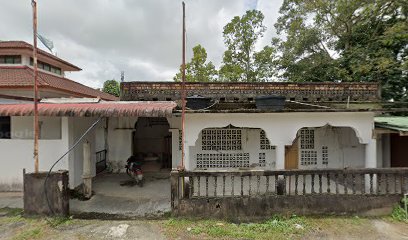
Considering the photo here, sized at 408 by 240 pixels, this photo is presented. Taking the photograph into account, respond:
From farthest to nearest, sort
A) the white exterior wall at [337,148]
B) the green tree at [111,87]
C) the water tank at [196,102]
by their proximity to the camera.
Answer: the green tree at [111,87] → the white exterior wall at [337,148] → the water tank at [196,102]

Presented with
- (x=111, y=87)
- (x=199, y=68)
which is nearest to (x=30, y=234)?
(x=199, y=68)

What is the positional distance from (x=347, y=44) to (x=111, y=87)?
2667 centimetres

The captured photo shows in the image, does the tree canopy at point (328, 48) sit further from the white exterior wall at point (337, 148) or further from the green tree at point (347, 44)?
the white exterior wall at point (337, 148)

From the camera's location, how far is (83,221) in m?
4.76

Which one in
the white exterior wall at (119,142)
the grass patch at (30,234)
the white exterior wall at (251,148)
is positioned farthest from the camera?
the white exterior wall at (119,142)

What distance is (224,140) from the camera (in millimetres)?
8672

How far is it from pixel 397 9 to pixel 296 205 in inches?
509

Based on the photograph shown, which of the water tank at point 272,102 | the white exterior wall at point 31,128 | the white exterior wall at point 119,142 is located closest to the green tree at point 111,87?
the white exterior wall at point 119,142

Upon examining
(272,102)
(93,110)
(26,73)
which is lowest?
(93,110)

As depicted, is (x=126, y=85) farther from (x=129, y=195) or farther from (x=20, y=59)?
(x=20, y=59)

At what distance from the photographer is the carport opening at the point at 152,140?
1098cm

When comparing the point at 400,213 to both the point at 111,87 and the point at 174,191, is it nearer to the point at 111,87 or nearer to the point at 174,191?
the point at 174,191

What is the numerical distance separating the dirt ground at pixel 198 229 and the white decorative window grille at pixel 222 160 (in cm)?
390

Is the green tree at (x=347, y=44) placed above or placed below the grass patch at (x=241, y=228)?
above
